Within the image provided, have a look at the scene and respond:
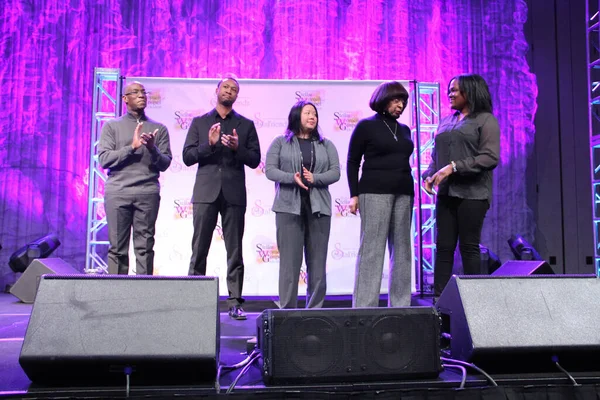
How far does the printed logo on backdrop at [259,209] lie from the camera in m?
5.14

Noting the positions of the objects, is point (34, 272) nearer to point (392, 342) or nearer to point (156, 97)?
point (156, 97)

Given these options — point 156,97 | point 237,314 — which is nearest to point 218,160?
A: point 237,314

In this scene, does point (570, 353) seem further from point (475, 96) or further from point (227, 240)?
point (227, 240)

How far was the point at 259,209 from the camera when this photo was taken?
515 centimetres

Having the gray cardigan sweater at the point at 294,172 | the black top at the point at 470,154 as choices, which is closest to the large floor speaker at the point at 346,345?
the black top at the point at 470,154

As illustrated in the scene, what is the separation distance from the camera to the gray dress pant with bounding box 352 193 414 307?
2688 millimetres

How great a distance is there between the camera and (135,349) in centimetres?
162

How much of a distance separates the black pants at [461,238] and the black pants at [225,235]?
4.20 ft

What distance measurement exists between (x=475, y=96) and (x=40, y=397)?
2532mm

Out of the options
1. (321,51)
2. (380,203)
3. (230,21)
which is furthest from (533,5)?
(380,203)

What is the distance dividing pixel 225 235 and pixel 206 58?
344 cm

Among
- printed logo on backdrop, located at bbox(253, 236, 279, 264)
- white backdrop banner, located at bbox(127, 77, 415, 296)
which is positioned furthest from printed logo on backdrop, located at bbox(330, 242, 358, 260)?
printed logo on backdrop, located at bbox(253, 236, 279, 264)

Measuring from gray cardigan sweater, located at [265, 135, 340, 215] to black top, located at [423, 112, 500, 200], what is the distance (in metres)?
0.67

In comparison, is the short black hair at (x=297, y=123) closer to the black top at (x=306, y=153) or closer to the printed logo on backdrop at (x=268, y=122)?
the black top at (x=306, y=153)
